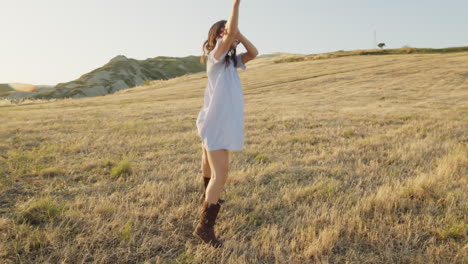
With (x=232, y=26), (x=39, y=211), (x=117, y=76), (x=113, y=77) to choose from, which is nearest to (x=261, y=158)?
(x=232, y=26)

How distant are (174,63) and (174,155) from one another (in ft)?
458

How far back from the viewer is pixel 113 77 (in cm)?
9575

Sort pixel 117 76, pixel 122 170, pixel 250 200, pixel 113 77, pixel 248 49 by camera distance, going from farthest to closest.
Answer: pixel 117 76, pixel 113 77, pixel 122 170, pixel 250 200, pixel 248 49

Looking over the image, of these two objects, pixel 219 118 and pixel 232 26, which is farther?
pixel 219 118

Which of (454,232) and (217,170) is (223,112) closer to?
(217,170)

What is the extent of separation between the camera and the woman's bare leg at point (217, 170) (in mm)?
3545

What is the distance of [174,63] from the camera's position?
140500mm

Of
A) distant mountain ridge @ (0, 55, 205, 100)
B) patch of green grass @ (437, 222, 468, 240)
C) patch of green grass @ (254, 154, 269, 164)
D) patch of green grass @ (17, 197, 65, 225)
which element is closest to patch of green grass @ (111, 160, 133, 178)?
patch of green grass @ (17, 197, 65, 225)

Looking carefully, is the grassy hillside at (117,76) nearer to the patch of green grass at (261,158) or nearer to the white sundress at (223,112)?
the patch of green grass at (261,158)

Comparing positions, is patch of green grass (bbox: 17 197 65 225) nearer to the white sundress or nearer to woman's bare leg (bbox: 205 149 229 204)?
woman's bare leg (bbox: 205 149 229 204)

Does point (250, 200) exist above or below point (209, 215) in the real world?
below

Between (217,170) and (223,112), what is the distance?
2.28 feet

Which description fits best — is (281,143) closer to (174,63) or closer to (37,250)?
(37,250)

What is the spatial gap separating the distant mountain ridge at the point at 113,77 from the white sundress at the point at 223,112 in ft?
216
